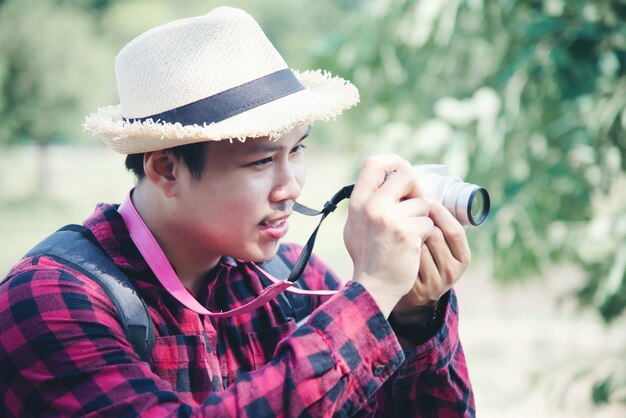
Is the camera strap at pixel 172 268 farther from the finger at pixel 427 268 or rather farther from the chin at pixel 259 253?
the finger at pixel 427 268

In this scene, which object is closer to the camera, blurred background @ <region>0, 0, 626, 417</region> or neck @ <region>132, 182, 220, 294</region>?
neck @ <region>132, 182, 220, 294</region>

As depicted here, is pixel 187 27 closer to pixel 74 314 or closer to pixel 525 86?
pixel 74 314

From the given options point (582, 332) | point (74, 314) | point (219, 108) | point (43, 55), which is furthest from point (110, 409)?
point (43, 55)

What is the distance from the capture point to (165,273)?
1587 millimetres

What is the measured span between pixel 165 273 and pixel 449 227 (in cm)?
58

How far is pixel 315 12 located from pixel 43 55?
99.4ft

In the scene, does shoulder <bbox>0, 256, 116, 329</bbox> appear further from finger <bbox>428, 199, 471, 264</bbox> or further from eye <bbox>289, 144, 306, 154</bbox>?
finger <bbox>428, 199, 471, 264</bbox>

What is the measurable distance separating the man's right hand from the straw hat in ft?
0.80

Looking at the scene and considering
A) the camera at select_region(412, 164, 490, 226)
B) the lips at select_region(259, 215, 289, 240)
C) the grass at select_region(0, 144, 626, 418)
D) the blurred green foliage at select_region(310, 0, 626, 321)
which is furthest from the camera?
the grass at select_region(0, 144, 626, 418)

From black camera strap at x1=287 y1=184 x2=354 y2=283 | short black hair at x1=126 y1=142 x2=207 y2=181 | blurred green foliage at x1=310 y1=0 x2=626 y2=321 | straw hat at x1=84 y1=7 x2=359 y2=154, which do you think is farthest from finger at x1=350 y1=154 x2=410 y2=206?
blurred green foliage at x1=310 y1=0 x2=626 y2=321

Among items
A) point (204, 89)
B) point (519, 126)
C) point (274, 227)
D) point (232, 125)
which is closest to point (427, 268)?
point (274, 227)

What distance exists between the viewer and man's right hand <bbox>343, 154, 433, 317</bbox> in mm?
1334

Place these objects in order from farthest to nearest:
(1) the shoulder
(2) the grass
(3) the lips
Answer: (2) the grass → (3) the lips → (1) the shoulder

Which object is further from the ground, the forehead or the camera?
the forehead
